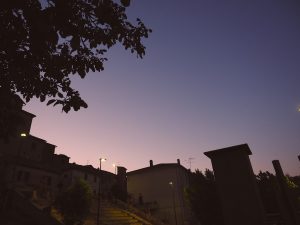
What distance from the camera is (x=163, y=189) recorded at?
157 ft

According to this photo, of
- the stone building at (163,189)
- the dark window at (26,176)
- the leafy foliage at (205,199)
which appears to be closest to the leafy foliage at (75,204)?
the leafy foliage at (205,199)

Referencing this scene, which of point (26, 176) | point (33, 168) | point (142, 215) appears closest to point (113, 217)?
point (142, 215)

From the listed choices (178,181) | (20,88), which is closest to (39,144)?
(178,181)

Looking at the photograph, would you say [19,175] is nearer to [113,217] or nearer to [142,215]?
[113,217]

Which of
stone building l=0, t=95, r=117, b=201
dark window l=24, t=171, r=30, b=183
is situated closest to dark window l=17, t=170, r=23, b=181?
stone building l=0, t=95, r=117, b=201

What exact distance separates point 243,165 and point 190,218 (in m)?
27.6

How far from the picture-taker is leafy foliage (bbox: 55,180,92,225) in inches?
896

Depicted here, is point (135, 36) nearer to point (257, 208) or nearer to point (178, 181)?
point (257, 208)

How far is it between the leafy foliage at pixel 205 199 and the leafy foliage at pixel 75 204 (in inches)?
436

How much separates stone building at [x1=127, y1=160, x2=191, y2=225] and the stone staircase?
1276cm

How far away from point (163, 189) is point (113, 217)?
66.0 feet

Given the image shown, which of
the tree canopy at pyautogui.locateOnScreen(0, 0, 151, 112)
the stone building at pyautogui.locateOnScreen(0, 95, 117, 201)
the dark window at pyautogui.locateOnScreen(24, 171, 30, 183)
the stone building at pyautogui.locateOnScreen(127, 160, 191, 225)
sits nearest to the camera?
the tree canopy at pyautogui.locateOnScreen(0, 0, 151, 112)

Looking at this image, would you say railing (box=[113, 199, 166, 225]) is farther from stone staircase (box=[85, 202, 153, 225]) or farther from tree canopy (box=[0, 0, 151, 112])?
tree canopy (box=[0, 0, 151, 112])

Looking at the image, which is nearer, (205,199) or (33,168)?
(205,199)
